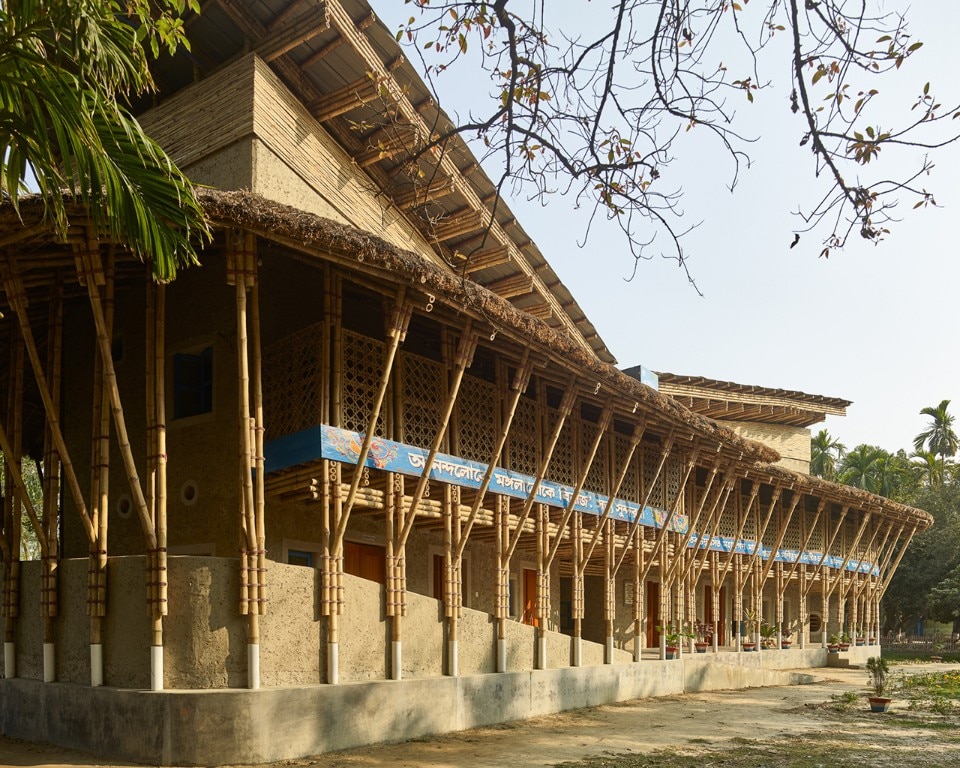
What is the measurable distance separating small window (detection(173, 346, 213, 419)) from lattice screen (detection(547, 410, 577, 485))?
5.27m

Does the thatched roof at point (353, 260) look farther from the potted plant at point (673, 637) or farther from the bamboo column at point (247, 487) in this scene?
the potted plant at point (673, 637)

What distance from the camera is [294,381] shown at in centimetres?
1202

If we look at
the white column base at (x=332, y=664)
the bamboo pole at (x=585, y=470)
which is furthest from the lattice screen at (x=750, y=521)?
the white column base at (x=332, y=664)

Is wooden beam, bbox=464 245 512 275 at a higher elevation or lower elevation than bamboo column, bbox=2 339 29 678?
higher

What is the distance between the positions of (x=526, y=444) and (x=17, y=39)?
998cm

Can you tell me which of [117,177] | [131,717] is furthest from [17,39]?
[131,717]

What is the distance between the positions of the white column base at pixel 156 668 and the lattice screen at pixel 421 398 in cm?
412

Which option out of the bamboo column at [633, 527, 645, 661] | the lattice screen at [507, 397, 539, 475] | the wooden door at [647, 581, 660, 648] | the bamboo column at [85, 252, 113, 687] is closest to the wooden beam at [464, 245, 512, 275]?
the lattice screen at [507, 397, 539, 475]

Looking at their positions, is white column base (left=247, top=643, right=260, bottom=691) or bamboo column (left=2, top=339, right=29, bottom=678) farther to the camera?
bamboo column (left=2, top=339, right=29, bottom=678)

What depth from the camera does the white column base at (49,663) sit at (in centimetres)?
1073

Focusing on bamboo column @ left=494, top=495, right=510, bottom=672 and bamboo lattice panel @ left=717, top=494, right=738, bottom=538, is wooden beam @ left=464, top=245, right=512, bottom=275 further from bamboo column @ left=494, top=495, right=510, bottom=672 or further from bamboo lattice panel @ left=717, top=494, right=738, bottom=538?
bamboo lattice panel @ left=717, top=494, right=738, bottom=538

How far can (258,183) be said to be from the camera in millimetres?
12781

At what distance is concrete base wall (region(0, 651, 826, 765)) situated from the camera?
9.38 metres

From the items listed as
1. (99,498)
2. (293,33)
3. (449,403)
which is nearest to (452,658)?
(449,403)
